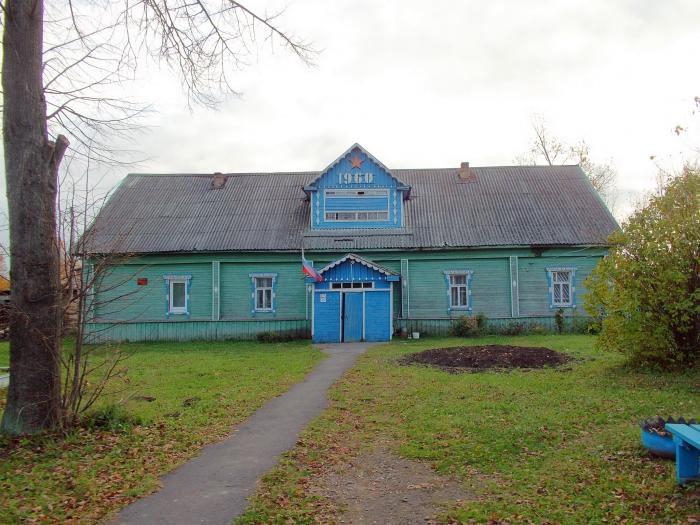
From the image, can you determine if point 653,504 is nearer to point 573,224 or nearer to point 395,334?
point 395,334

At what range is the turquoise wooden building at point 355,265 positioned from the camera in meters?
22.9

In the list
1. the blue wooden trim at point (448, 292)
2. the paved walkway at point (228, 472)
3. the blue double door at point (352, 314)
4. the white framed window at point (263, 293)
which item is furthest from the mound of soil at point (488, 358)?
the white framed window at point (263, 293)

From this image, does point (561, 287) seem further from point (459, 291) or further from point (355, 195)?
point (355, 195)

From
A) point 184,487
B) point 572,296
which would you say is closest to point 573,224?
point 572,296

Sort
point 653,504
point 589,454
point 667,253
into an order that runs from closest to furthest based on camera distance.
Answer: point 653,504
point 589,454
point 667,253

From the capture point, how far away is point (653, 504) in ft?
17.1

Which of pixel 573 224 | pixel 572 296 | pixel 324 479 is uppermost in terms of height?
pixel 573 224

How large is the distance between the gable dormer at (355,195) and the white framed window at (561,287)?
23.1 ft

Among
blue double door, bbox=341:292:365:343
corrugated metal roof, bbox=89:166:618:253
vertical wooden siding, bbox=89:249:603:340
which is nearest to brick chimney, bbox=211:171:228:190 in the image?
corrugated metal roof, bbox=89:166:618:253

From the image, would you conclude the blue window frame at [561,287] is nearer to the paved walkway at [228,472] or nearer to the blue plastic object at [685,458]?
the paved walkway at [228,472]

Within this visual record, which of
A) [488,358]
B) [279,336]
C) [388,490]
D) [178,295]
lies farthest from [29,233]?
[178,295]

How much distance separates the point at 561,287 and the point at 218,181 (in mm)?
17652

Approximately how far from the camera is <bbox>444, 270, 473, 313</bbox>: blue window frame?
2416 cm

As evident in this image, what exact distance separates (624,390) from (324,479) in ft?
21.8
